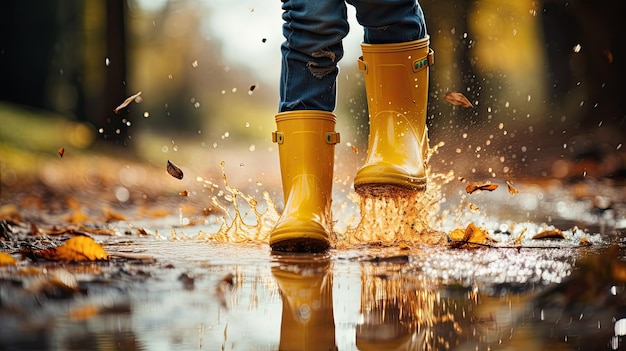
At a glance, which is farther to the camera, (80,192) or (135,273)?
(80,192)

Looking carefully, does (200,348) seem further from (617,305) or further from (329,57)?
(329,57)

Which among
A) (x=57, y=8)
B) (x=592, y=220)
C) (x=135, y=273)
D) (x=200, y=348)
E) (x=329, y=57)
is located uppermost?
(x=57, y=8)

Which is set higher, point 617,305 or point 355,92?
point 355,92

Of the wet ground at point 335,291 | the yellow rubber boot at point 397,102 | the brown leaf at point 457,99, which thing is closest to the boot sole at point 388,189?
the yellow rubber boot at point 397,102

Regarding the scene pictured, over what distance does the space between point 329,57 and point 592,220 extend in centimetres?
193

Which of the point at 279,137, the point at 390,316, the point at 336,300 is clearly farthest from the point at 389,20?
the point at 390,316

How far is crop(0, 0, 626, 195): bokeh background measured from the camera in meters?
9.48

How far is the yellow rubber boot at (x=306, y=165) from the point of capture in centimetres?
273

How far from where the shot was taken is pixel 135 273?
6.47 feet

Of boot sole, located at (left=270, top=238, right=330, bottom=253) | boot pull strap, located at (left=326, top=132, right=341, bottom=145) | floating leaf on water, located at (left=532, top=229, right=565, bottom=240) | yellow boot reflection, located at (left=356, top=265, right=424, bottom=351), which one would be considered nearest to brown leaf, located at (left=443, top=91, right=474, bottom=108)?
floating leaf on water, located at (left=532, top=229, right=565, bottom=240)

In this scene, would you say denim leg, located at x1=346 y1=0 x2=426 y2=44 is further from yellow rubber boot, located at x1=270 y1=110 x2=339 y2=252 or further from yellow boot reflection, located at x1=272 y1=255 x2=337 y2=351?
yellow boot reflection, located at x1=272 y1=255 x2=337 y2=351

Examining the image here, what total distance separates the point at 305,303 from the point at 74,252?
85 centimetres

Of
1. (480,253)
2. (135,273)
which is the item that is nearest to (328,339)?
(135,273)

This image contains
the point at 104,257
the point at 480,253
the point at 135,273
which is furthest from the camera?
the point at 480,253
